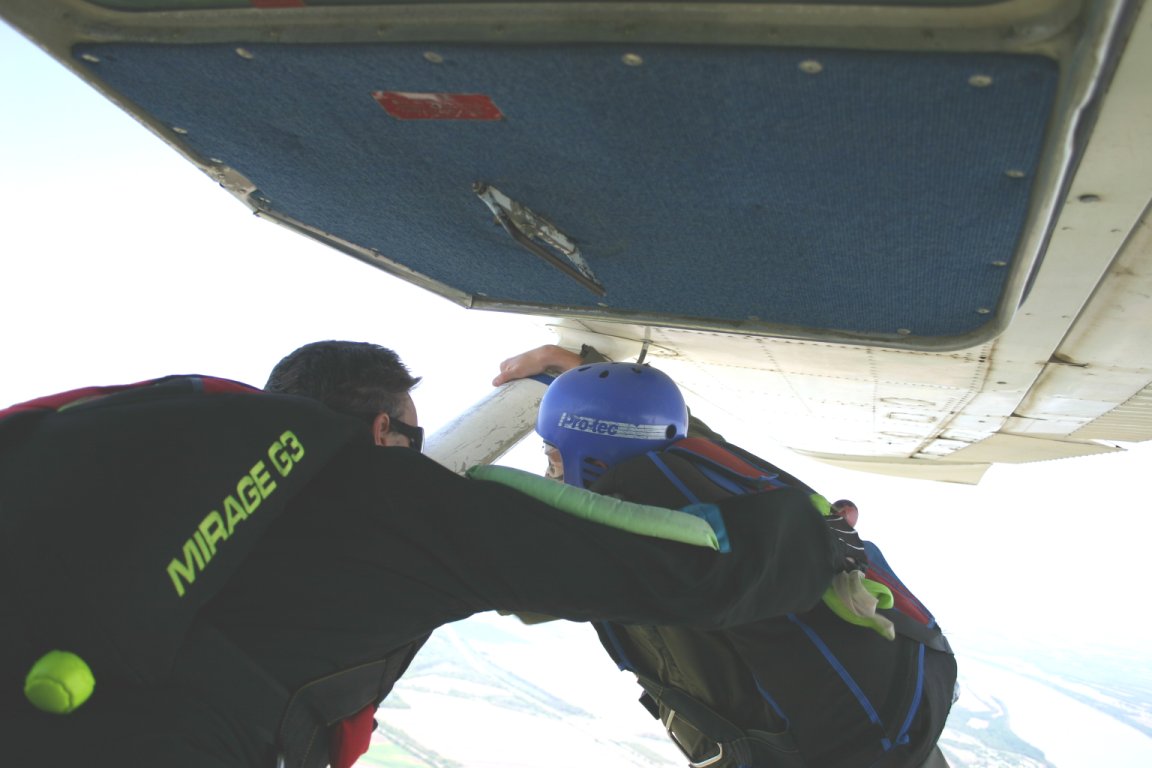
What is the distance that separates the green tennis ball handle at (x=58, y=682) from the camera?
51.3 inches

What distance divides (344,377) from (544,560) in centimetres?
79

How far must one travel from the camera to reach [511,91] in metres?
1.67

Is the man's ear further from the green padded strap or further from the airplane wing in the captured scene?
the airplane wing

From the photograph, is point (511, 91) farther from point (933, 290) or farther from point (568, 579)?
point (933, 290)

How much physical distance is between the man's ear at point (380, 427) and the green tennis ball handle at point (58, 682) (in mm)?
911

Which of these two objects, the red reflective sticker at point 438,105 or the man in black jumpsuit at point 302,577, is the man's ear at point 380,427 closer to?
the man in black jumpsuit at point 302,577

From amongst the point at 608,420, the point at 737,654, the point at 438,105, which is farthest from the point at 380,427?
the point at 737,654

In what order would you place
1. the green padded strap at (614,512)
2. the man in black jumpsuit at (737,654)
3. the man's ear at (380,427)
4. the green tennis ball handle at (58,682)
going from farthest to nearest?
the man in black jumpsuit at (737,654)
the man's ear at (380,427)
the green padded strap at (614,512)
the green tennis ball handle at (58,682)

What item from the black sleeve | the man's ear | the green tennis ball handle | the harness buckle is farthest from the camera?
the harness buckle

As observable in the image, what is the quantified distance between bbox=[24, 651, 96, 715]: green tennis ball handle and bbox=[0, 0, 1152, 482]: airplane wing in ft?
3.66

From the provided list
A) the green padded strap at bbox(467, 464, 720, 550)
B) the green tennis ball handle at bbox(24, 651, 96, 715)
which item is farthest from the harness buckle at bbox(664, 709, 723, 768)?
the green tennis ball handle at bbox(24, 651, 96, 715)

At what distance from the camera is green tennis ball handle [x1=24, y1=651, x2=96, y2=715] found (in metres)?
1.30

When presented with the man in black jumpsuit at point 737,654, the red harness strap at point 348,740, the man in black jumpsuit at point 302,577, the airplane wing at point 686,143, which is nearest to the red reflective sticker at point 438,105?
the airplane wing at point 686,143

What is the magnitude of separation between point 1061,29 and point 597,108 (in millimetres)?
754
